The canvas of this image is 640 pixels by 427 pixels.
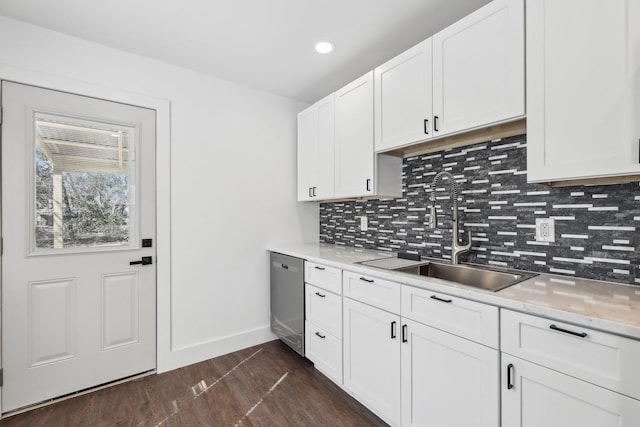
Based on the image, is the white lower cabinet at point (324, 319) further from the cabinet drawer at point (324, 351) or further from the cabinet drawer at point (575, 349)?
the cabinet drawer at point (575, 349)

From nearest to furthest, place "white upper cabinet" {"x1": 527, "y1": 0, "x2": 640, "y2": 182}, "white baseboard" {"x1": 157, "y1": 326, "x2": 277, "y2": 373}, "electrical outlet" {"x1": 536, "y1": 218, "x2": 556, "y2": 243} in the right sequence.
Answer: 1. "white upper cabinet" {"x1": 527, "y1": 0, "x2": 640, "y2": 182}
2. "electrical outlet" {"x1": 536, "y1": 218, "x2": 556, "y2": 243}
3. "white baseboard" {"x1": 157, "y1": 326, "x2": 277, "y2": 373}

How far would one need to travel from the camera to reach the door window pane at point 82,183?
6.48 feet

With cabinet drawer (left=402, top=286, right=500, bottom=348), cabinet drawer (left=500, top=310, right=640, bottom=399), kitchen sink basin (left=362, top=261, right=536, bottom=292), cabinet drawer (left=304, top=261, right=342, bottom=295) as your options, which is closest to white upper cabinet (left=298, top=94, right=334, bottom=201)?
cabinet drawer (left=304, top=261, right=342, bottom=295)

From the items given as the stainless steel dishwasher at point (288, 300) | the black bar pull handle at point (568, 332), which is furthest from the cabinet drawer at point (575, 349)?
the stainless steel dishwasher at point (288, 300)

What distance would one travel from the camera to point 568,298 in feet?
3.80

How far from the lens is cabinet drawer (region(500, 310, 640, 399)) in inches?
35.5

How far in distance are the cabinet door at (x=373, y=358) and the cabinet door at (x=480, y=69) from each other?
118cm

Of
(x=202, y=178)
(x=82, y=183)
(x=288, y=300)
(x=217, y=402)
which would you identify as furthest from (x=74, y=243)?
(x=288, y=300)

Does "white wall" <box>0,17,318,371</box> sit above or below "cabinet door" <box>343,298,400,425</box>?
above

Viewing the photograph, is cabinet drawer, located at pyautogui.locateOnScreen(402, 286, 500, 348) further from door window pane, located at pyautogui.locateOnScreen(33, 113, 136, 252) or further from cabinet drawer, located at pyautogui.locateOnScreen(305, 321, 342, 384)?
door window pane, located at pyautogui.locateOnScreen(33, 113, 136, 252)

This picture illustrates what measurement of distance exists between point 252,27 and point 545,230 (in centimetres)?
216

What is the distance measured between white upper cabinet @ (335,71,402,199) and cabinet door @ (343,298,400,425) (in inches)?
34.8

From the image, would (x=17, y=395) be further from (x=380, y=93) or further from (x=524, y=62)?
(x=524, y=62)

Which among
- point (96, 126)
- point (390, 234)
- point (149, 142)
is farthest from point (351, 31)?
point (96, 126)
